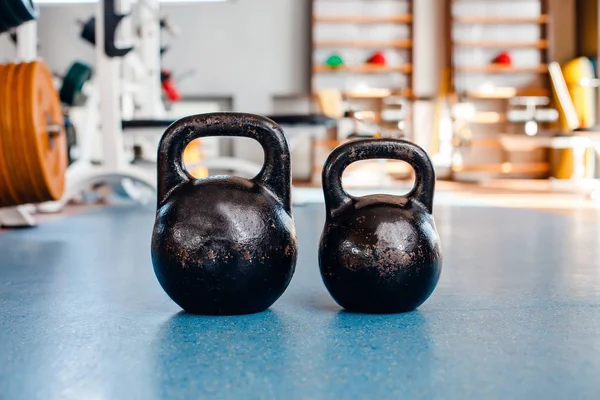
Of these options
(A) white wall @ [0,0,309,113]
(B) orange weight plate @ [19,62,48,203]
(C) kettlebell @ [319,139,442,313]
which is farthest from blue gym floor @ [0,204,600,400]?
(A) white wall @ [0,0,309,113]

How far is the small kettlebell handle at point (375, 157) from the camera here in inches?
38.2

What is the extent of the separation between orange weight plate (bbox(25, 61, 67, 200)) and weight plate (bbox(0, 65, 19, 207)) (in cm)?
7

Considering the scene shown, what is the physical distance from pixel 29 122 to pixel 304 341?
1608mm

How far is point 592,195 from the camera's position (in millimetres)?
4059

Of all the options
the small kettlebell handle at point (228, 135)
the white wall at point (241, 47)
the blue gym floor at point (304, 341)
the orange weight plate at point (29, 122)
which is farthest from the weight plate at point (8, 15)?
the white wall at point (241, 47)

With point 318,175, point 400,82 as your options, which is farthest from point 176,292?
point 400,82

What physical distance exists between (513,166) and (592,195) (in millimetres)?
2705

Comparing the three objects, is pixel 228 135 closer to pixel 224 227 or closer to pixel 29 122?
pixel 224 227

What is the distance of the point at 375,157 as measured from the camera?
96 cm

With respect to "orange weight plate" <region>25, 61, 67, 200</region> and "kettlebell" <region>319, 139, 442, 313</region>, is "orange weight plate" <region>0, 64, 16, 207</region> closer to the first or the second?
"orange weight plate" <region>25, 61, 67, 200</region>

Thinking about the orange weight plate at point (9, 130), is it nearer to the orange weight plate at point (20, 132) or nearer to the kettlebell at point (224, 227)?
the orange weight plate at point (20, 132)

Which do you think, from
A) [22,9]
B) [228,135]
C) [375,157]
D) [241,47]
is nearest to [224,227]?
[228,135]

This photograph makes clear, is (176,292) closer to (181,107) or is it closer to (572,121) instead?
(572,121)

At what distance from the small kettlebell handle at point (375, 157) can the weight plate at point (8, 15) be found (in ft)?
4.30
